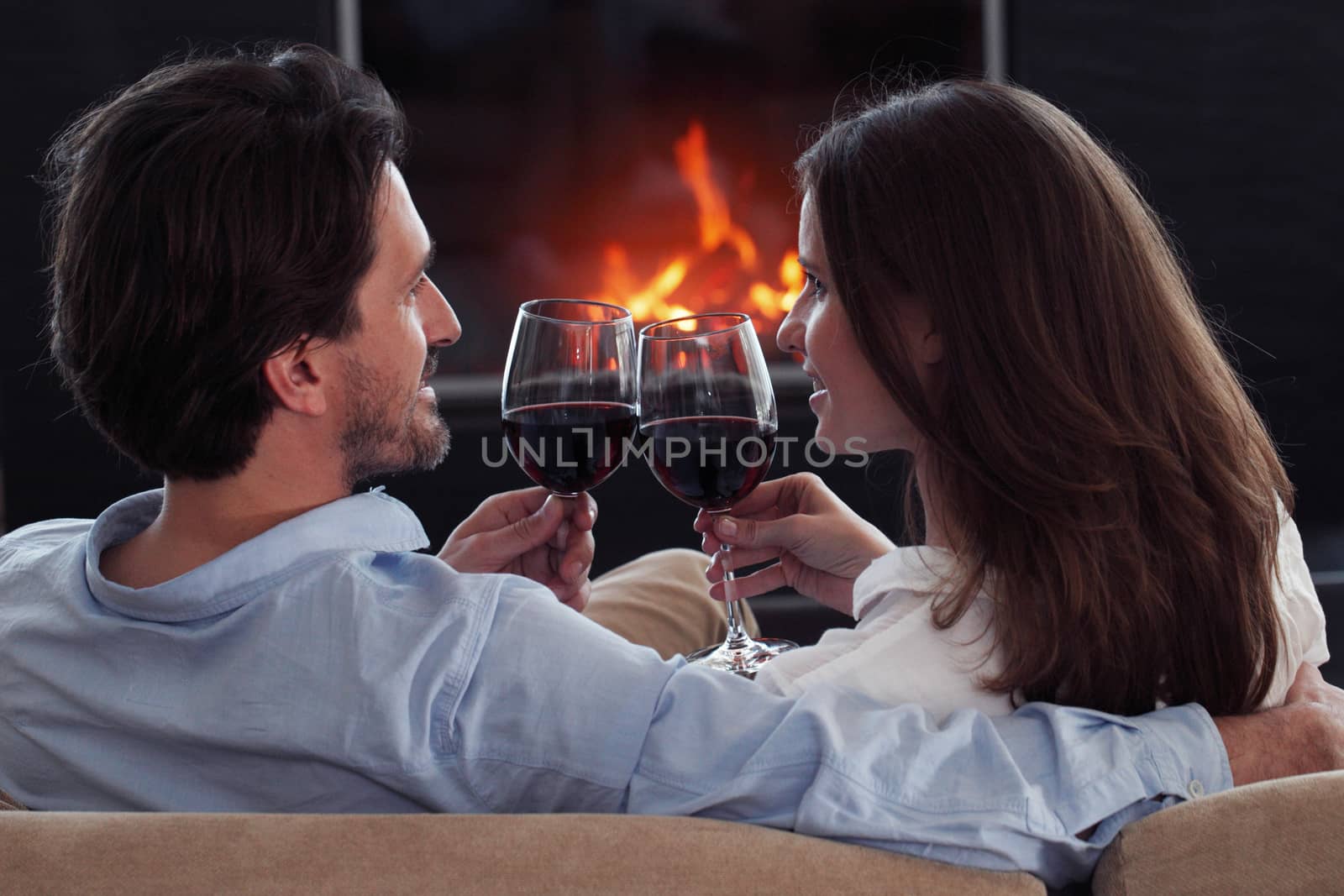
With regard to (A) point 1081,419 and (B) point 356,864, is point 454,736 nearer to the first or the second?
(B) point 356,864

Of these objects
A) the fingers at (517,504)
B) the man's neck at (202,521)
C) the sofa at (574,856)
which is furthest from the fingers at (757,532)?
the sofa at (574,856)

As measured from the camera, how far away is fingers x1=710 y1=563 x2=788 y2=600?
1.33m

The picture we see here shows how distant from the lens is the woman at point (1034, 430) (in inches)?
39.4

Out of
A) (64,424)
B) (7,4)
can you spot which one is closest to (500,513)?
(64,424)

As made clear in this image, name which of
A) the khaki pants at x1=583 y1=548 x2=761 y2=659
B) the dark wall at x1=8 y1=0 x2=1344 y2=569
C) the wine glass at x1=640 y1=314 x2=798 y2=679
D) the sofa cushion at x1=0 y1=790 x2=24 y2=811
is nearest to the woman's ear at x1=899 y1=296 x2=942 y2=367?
the wine glass at x1=640 y1=314 x2=798 y2=679

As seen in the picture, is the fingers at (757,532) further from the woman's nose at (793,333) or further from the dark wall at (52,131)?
the dark wall at (52,131)

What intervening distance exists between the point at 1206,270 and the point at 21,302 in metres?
2.58

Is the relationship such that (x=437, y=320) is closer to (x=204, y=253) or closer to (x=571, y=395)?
(x=571, y=395)

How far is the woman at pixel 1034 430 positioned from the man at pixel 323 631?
9 centimetres

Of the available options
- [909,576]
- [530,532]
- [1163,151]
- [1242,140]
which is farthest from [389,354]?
[1242,140]

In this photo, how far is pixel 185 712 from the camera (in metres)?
0.92

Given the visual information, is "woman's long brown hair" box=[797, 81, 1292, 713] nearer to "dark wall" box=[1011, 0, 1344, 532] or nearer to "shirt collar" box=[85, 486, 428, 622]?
"shirt collar" box=[85, 486, 428, 622]

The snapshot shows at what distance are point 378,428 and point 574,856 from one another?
1.73ft

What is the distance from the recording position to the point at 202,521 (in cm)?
105
